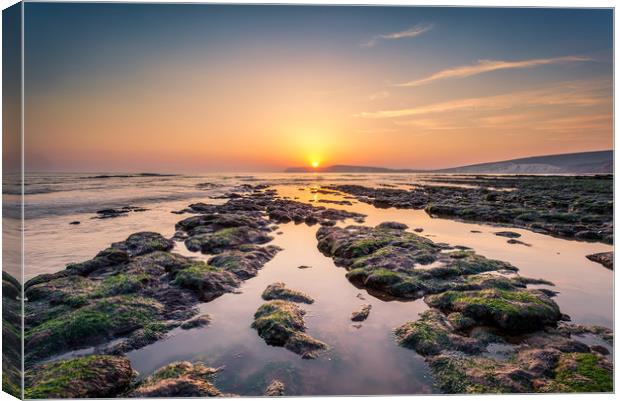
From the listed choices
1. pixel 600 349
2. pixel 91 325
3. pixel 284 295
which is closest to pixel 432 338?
pixel 600 349

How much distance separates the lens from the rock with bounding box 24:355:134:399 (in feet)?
16.8

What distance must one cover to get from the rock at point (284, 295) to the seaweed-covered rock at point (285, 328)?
1.80 ft

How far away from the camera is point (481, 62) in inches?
366

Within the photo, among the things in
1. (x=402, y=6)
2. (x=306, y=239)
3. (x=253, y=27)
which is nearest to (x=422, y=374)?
(x=402, y=6)

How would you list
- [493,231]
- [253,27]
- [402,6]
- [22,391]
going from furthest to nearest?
1. [493,231]
2. [253,27]
3. [402,6]
4. [22,391]

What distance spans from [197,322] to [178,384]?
2292mm

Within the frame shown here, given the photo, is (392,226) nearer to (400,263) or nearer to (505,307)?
(400,263)

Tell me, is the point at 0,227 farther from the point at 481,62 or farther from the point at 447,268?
the point at 481,62

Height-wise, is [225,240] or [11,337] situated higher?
[11,337]

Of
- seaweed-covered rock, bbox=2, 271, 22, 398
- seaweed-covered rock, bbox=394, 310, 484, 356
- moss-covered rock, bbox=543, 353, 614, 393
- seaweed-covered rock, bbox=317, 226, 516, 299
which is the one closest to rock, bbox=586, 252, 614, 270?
seaweed-covered rock, bbox=317, 226, 516, 299

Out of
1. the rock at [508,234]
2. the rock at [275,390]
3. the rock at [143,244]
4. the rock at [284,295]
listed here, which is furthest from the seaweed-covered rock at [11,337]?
the rock at [508,234]

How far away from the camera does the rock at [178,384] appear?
5141mm

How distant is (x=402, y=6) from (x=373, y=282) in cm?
716

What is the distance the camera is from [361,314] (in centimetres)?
784
